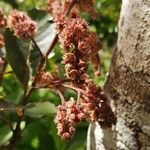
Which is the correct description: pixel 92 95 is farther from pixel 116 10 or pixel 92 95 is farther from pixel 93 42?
pixel 116 10

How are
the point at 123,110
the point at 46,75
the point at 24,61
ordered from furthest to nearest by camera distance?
the point at 24,61 < the point at 46,75 < the point at 123,110

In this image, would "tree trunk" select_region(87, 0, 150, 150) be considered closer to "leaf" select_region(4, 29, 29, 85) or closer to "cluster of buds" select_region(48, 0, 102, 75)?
"cluster of buds" select_region(48, 0, 102, 75)

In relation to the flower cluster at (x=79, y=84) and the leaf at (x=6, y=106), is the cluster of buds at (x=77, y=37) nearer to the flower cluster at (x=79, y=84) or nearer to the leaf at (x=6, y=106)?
the flower cluster at (x=79, y=84)

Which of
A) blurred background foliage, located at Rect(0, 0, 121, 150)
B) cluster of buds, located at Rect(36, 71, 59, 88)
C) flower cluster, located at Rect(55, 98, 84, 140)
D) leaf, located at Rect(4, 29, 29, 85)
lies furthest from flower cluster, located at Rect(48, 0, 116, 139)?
blurred background foliage, located at Rect(0, 0, 121, 150)

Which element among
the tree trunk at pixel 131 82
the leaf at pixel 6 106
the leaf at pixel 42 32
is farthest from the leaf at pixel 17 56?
the tree trunk at pixel 131 82

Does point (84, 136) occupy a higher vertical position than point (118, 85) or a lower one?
lower

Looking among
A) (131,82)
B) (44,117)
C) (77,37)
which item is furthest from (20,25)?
(44,117)

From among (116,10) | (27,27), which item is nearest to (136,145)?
(27,27)
